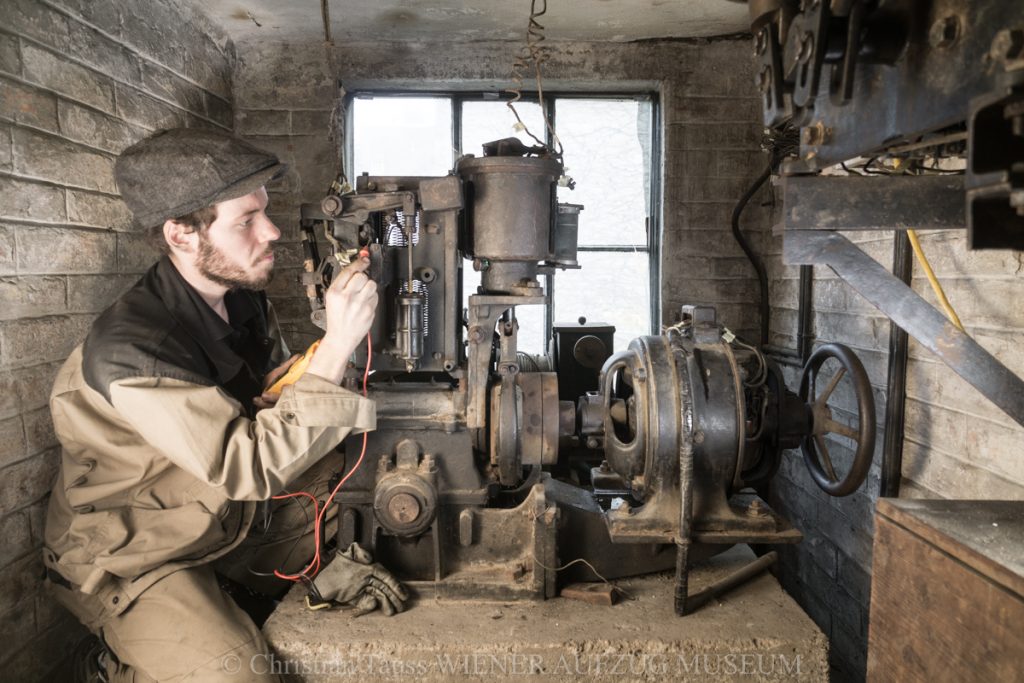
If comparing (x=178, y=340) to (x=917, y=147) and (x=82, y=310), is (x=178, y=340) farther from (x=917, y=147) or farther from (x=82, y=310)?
(x=917, y=147)

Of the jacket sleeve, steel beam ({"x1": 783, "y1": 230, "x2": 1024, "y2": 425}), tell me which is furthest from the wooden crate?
the jacket sleeve

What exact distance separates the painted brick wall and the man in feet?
3.85

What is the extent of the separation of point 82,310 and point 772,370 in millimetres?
2164

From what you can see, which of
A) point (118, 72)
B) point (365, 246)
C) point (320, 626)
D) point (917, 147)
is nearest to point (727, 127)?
point (365, 246)

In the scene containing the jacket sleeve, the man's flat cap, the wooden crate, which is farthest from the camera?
the man's flat cap

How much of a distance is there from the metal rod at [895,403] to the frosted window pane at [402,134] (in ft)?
6.91

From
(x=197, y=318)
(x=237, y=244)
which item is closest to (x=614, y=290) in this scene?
(x=237, y=244)

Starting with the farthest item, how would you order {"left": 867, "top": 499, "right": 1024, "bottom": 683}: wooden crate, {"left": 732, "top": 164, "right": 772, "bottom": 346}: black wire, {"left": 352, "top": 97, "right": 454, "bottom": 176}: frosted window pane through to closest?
{"left": 352, "top": 97, "right": 454, "bottom": 176}: frosted window pane, {"left": 732, "top": 164, "right": 772, "bottom": 346}: black wire, {"left": 867, "top": 499, "right": 1024, "bottom": 683}: wooden crate

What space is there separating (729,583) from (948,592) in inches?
47.6

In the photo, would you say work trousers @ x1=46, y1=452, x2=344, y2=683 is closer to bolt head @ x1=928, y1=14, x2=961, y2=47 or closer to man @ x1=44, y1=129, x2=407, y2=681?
man @ x1=44, y1=129, x2=407, y2=681

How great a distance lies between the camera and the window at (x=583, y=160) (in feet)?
11.2

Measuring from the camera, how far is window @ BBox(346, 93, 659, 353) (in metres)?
3.41

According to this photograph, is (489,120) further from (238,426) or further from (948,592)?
(948,592)

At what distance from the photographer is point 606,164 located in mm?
3461
